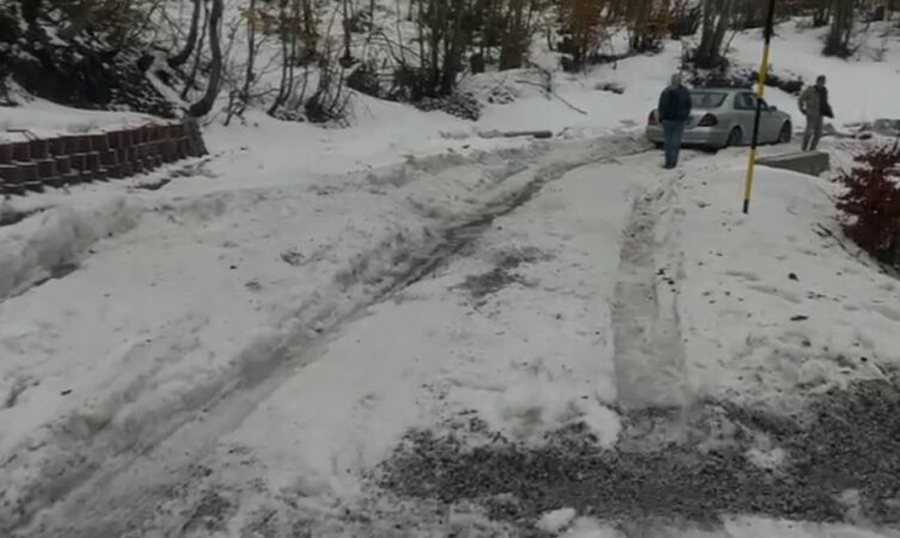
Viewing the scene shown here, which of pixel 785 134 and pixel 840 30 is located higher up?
pixel 840 30

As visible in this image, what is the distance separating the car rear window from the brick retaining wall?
11.5 meters

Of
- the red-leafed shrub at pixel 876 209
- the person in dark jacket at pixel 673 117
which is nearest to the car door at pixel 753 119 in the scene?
the person in dark jacket at pixel 673 117

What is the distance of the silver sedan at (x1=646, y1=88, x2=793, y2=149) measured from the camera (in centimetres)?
1842

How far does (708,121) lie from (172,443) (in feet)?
51.2

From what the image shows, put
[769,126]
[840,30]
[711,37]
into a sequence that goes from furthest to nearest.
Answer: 1. [840,30]
2. [711,37]
3. [769,126]

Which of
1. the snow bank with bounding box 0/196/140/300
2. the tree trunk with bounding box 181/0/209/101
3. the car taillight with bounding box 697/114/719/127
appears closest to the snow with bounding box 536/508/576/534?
the snow bank with bounding box 0/196/140/300

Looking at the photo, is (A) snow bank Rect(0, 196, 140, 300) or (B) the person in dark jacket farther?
(B) the person in dark jacket

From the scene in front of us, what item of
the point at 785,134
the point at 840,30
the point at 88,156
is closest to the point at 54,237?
the point at 88,156

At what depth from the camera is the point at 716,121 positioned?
725 inches

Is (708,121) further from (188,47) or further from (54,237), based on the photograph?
(54,237)

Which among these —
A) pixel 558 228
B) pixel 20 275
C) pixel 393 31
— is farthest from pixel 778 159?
Result: pixel 393 31

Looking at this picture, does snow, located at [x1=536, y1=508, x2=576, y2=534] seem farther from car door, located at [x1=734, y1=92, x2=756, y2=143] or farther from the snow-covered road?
car door, located at [x1=734, y1=92, x2=756, y2=143]

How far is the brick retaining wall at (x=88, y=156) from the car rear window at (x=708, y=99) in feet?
37.6

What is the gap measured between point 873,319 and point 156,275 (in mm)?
5296
